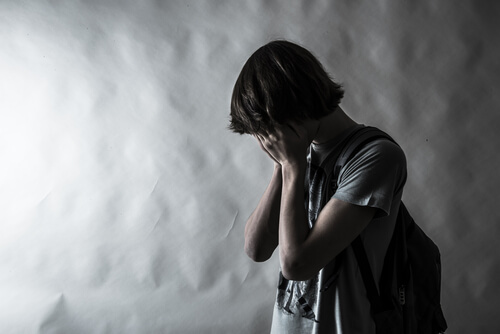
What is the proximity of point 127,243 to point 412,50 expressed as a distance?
4.05 feet

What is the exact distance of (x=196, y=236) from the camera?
1708 millimetres

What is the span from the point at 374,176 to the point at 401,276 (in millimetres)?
206

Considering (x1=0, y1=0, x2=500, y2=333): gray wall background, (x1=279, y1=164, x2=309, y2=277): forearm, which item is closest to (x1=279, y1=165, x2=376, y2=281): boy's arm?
(x1=279, y1=164, x2=309, y2=277): forearm

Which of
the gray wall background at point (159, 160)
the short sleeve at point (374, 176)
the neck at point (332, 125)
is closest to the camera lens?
the short sleeve at point (374, 176)

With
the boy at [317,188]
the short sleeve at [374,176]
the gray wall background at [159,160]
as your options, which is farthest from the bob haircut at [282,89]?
the gray wall background at [159,160]

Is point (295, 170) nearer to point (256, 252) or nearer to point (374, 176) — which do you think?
point (374, 176)

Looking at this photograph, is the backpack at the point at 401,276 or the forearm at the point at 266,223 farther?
the forearm at the point at 266,223

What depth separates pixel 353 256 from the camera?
73 cm

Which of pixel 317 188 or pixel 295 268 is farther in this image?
pixel 317 188

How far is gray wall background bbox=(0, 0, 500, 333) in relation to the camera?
1550 millimetres

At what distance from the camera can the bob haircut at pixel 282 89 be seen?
0.73 meters

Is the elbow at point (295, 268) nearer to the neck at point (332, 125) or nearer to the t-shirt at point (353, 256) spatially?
the t-shirt at point (353, 256)

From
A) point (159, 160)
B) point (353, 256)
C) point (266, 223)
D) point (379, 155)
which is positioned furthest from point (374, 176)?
point (159, 160)

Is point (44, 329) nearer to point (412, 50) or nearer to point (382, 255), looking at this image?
point (382, 255)
